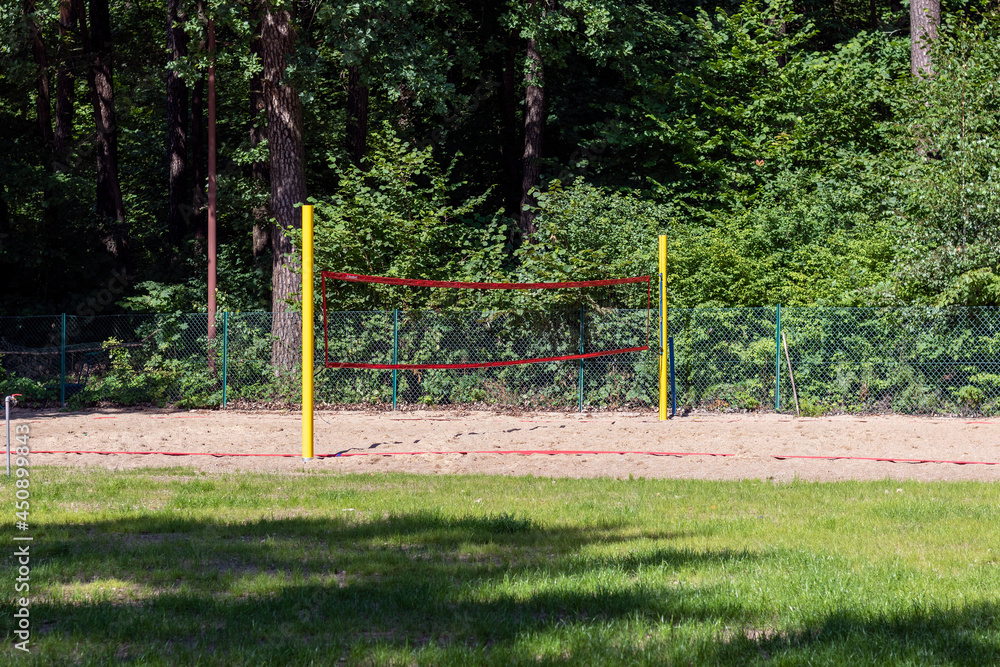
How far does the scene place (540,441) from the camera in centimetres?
1360

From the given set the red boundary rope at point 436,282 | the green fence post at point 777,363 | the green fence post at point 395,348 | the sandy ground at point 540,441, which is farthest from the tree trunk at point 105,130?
the green fence post at point 777,363

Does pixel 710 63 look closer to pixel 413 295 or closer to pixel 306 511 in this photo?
pixel 413 295

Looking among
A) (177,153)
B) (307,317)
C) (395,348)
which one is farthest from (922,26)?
(177,153)

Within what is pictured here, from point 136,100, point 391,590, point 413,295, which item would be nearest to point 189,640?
point 391,590

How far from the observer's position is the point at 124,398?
18703 millimetres

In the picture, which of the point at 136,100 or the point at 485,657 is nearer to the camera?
the point at 485,657

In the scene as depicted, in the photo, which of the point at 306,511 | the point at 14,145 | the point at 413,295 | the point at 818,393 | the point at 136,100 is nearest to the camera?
the point at 306,511

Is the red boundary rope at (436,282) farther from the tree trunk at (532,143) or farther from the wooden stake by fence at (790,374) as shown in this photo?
the tree trunk at (532,143)

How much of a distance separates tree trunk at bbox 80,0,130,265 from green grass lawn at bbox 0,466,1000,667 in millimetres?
19204

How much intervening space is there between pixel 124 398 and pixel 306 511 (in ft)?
39.6

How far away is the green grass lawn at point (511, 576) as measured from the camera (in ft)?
14.4

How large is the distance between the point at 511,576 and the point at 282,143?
1520cm

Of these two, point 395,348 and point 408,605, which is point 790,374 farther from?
point 408,605

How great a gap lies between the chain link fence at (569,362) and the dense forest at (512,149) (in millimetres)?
854
